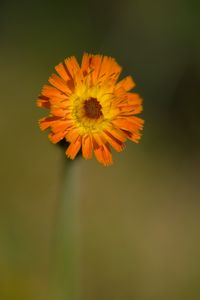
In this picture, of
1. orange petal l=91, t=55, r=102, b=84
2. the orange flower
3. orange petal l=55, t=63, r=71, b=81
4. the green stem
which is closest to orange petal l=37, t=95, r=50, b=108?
the orange flower

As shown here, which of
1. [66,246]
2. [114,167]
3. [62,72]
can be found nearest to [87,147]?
[62,72]

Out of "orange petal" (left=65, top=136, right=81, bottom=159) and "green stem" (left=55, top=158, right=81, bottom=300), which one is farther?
"green stem" (left=55, top=158, right=81, bottom=300)

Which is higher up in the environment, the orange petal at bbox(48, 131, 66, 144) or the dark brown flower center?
the dark brown flower center

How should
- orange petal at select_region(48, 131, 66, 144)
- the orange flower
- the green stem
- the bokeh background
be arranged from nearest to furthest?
1. orange petal at select_region(48, 131, 66, 144)
2. the orange flower
3. the green stem
4. the bokeh background

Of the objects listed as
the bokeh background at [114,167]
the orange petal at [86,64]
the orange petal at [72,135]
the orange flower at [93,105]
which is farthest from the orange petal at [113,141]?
the bokeh background at [114,167]

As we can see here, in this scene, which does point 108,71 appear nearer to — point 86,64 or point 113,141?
point 86,64

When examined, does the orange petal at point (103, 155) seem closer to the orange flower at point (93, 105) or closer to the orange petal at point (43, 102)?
the orange flower at point (93, 105)

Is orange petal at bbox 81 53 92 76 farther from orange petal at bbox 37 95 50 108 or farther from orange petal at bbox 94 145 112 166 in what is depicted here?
orange petal at bbox 94 145 112 166
